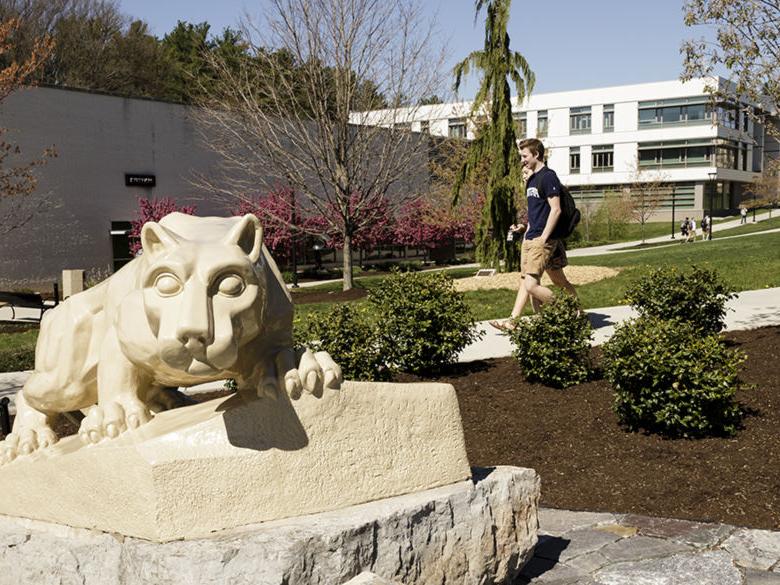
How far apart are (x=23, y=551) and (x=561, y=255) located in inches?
299

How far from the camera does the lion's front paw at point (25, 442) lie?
3.59m

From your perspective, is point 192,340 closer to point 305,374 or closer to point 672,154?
point 305,374

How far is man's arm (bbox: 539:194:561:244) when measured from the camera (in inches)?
361

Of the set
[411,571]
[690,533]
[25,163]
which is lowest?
[690,533]

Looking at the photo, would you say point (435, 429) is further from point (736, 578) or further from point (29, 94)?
point (29, 94)

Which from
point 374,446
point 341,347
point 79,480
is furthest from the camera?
point 341,347

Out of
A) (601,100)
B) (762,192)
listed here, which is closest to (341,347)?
(762,192)

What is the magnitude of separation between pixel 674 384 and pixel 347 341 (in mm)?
2989

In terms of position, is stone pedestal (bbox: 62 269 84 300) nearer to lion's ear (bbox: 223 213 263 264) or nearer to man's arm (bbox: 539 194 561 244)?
man's arm (bbox: 539 194 561 244)

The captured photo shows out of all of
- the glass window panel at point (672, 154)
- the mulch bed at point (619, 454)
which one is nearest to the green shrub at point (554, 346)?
the mulch bed at point (619, 454)

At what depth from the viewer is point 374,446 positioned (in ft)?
11.3

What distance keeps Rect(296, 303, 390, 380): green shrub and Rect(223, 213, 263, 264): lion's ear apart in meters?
4.32

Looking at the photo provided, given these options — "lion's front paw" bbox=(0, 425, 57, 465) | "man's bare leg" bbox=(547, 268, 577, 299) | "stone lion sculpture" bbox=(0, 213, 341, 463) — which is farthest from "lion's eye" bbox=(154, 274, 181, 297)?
"man's bare leg" bbox=(547, 268, 577, 299)

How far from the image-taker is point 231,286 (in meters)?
2.69
